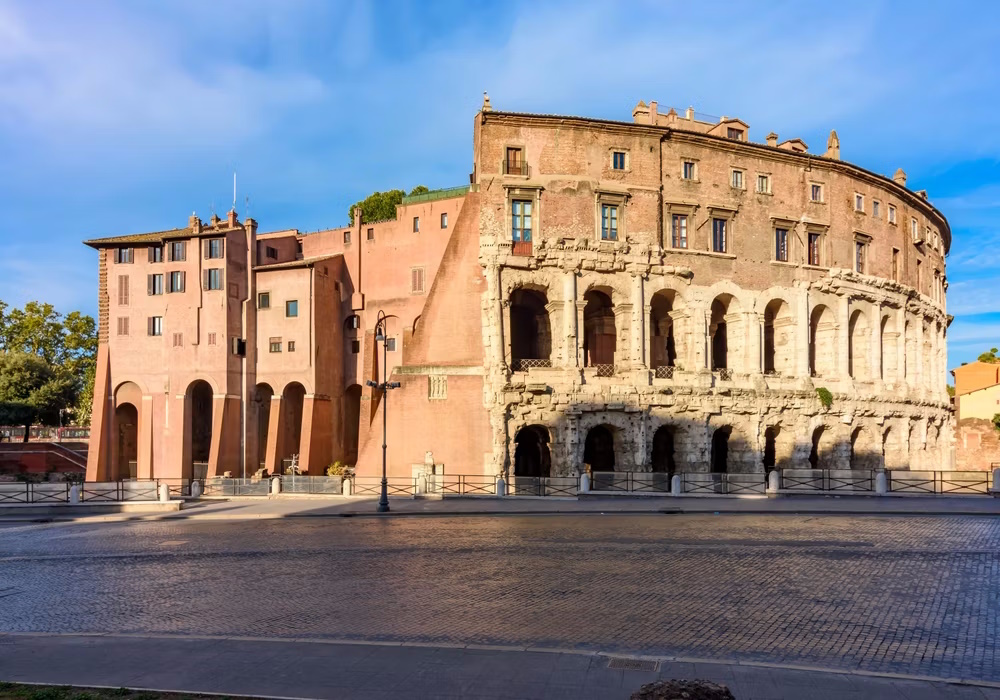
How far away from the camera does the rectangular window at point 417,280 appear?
49562mm

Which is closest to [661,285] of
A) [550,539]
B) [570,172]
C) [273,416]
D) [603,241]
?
[603,241]

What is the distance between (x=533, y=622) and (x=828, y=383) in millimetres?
36837

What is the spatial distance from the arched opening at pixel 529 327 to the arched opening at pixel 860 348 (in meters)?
18.6

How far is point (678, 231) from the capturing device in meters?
40.4

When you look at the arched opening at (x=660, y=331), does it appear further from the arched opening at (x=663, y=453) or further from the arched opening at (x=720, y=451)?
the arched opening at (x=720, y=451)

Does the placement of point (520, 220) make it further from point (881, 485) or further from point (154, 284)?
point (154, 284)

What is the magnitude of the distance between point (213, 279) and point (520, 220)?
24707 millimetres

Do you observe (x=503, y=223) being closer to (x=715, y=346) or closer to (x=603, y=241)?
(x=603, y=241)

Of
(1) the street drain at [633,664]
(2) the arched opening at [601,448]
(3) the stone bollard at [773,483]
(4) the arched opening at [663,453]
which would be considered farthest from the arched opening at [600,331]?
(1) the street drain at [633,664]

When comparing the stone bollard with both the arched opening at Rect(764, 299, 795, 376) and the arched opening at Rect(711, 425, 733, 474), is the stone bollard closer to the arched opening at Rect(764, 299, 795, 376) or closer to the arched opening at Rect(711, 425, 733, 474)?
the arched opening at Rect(711, 425, 733, 474)

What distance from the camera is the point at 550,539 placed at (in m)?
19.7

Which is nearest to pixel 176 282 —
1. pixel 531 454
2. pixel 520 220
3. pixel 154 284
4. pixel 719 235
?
pixel 154 284

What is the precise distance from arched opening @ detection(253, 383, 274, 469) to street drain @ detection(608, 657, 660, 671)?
4720 cm

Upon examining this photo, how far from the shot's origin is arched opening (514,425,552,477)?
41406 mm
